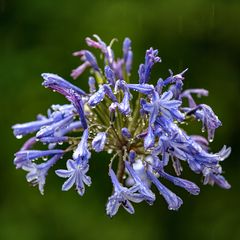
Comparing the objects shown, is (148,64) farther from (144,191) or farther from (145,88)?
(144,191)

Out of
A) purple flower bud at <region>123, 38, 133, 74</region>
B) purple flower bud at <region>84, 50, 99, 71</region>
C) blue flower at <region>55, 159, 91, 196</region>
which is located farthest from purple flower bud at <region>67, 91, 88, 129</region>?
purple flower bud at <region>123, 38, 133, 74</region>

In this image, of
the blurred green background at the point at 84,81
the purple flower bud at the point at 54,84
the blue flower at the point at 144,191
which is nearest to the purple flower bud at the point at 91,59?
the purple flower bud at the point at 54,84

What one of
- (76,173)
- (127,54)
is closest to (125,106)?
(76,173)

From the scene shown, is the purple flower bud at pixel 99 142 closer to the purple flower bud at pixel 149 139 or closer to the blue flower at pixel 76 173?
the blue flower at pixel 76 173

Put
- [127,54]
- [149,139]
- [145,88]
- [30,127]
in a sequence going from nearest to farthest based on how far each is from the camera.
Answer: [149,139] < [145,88] < [30,127] < [127,54]

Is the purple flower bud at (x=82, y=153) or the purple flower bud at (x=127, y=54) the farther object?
the purple flower bud at (x=127, y=54)

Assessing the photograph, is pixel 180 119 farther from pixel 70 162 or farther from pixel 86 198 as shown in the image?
pixel 86 198

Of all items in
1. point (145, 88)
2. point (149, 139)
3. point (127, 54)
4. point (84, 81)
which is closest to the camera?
point (149, 139)
